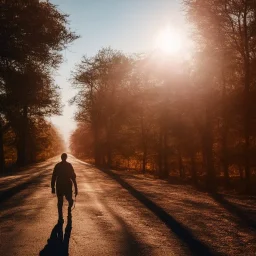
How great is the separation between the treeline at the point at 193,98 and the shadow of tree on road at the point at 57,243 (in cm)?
1311

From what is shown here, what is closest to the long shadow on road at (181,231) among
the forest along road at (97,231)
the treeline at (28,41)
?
the forest along road at (97,231)

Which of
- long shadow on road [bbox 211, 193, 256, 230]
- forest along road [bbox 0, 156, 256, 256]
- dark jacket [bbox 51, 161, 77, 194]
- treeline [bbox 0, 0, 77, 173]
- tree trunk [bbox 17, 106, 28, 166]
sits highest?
treeline [bbox 0, 0, 77, 173]

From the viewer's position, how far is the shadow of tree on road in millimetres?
7602

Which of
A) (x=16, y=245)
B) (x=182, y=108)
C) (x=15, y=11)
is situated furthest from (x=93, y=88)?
→ (x=16, y=245)

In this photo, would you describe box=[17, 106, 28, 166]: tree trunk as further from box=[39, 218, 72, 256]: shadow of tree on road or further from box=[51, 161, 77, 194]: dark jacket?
box=[39, 218, 72, 256]: shadow of tree on road

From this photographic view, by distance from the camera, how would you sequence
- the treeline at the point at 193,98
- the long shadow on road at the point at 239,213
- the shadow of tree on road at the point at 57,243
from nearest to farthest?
the shadow of tree on road at the point at 57,243 < the long shadow on road at the point at 239,213 < the treeline at the point at 193,98

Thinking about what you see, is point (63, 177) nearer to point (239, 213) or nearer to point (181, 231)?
point (181, 231)

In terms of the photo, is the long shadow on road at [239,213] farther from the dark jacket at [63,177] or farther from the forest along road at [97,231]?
the dark jacket at [63,177]

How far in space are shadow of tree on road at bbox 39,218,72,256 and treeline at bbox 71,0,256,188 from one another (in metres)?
13.1

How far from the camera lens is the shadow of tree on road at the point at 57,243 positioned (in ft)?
24.9

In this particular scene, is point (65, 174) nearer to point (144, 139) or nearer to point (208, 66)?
point (208, 66)

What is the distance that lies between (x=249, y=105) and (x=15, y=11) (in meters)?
13.0

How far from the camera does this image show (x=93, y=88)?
53500mm

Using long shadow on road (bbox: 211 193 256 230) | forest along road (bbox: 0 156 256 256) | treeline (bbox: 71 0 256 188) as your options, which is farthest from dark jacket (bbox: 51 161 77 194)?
treeline (bbox: 71 0 256 188)
